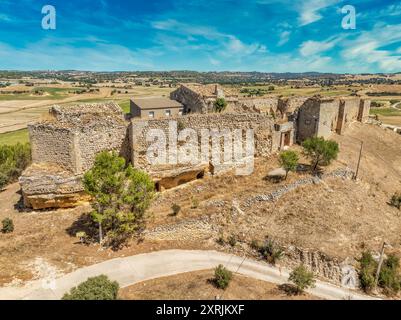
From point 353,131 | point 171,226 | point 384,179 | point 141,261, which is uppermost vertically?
point 353,131

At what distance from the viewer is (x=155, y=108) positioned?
3503cm

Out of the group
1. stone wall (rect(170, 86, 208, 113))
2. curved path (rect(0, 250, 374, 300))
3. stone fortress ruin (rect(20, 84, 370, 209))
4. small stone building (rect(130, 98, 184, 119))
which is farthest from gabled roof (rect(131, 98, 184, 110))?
curved path (rect(0, 250, 374, 300))

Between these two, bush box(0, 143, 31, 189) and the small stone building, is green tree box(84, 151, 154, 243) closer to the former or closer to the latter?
the small stone building

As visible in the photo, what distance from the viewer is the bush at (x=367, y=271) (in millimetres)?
19000

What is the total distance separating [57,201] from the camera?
76.0ft

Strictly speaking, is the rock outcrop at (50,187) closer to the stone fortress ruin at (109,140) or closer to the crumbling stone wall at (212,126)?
the stone fortress ruin at (109,140)

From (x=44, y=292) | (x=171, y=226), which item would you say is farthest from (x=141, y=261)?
(x=44, y=292)

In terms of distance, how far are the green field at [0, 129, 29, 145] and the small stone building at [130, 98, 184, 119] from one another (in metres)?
35.0

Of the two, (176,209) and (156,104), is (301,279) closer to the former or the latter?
(176,209)

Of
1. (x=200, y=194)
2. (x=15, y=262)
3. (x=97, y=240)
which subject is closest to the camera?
(x=15, y=262)

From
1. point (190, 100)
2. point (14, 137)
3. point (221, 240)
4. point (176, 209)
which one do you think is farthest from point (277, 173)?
point (14, 137)

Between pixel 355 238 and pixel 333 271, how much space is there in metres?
3.56

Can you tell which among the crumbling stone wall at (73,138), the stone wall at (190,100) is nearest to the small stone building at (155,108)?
the stone wall at (190,100)
